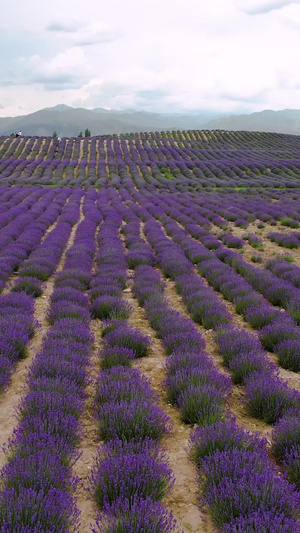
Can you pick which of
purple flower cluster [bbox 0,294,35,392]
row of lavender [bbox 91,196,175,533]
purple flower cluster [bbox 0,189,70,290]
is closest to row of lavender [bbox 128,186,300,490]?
row of lavender [bbox 91,196,175,533]

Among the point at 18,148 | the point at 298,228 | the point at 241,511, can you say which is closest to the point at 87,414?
the point at 241,511

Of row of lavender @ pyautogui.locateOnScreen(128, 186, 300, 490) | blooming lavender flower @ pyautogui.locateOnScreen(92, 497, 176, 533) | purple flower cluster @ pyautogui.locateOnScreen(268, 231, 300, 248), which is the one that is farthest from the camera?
purple flower cluster @ pyautogui.locateOnScreen(268, 231, 300, 248)

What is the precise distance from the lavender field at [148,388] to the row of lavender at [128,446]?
0.05 feet

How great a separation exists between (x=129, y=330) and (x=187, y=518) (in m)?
2.89

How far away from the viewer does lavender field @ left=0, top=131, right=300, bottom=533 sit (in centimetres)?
251

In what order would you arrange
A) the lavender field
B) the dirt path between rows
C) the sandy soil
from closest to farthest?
the lavender field → the sandy soil → the dirt path between rows

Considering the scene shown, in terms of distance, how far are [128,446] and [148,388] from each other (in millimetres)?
1020

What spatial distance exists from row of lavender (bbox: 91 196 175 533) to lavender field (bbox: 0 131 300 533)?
14 millimetres

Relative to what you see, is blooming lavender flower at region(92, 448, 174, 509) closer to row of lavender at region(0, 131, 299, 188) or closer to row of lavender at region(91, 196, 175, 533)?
row of lavender at region(91, 196, 175, 533)

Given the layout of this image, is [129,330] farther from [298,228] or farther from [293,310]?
[298,228]

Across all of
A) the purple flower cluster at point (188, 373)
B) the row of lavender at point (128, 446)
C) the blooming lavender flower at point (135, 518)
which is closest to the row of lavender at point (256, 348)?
the purple flower cluster at point (188, 373)

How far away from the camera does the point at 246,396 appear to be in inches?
156

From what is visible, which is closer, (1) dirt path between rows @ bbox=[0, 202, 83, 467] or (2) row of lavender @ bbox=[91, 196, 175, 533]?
(2) row of lavender @ bbox=[91, 196, 175, 533]

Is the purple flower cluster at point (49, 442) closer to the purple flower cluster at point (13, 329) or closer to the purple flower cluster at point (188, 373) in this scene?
the purple flower cluster at point (13, 329)
